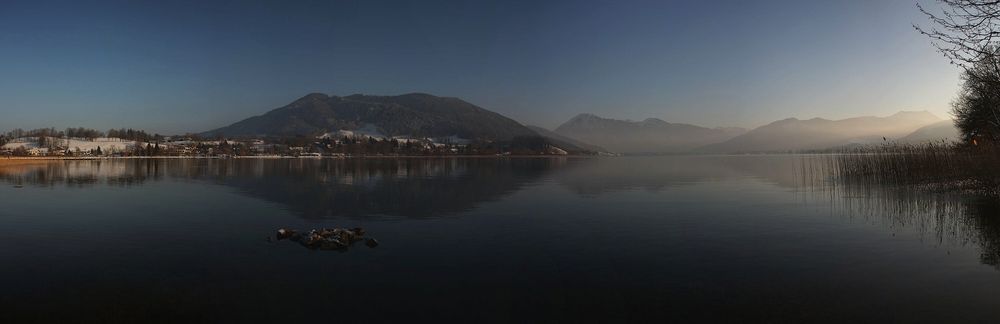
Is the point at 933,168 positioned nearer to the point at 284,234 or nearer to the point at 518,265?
the point at 518,265

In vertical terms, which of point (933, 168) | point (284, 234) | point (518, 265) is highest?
point (933, 168)

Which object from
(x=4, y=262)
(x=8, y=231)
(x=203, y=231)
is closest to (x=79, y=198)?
(x=8, y=231)

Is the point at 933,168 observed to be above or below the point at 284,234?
above

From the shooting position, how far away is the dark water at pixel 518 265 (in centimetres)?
928

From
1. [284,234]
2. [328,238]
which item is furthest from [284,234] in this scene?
[328,238]

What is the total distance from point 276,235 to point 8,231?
32.2 feet

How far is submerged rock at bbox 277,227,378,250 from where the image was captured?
48.9 ft

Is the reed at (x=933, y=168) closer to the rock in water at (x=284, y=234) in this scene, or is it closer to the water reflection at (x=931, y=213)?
the water reflection at (x=931, y=213)

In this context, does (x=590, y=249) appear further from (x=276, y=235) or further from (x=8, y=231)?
(x=8, y=231)

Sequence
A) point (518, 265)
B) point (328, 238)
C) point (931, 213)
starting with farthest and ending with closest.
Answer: point (931, 213) < point (328, 238) < point (518, 265)

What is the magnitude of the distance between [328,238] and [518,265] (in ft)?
19.8

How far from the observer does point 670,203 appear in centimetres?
2648

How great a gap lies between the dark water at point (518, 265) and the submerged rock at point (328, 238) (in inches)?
17.2

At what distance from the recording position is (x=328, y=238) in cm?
1541
